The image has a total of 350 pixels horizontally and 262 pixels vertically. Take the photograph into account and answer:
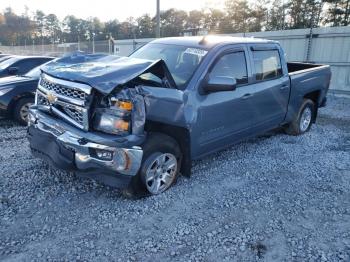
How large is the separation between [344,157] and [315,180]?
125cm

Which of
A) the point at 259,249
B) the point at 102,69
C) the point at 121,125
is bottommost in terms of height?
the point at 259,249

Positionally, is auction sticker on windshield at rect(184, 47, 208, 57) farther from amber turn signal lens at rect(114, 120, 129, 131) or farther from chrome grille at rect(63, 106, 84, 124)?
chrome grille at rect(63, 106, 84, 124)

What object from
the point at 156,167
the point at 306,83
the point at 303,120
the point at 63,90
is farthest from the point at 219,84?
the point at 303,120

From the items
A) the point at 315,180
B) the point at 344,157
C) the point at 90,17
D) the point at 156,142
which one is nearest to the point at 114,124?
the point at 156,142

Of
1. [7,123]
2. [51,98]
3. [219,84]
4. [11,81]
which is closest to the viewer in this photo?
[51,98]

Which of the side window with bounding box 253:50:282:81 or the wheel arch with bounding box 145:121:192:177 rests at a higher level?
the side window with bounding box 253:50:282:81

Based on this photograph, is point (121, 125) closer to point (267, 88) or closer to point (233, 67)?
point (233, 67)

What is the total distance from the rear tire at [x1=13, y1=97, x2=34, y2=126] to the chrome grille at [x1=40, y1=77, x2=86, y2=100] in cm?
312

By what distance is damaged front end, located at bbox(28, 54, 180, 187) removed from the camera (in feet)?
10.2

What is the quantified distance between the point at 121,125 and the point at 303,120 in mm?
4567

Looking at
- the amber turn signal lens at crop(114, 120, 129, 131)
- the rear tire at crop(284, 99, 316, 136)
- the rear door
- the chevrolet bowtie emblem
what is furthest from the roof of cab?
the rear tire at crop(284, 99, 316, 136)

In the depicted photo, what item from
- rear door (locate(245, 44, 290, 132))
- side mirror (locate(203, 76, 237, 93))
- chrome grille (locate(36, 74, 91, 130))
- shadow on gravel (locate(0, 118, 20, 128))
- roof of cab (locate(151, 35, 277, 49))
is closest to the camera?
chrome grille (locate(36, 74, 91, 130))

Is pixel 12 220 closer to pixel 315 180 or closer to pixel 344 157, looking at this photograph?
Result: pixel 315 180

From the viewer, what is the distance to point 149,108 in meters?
3.26
